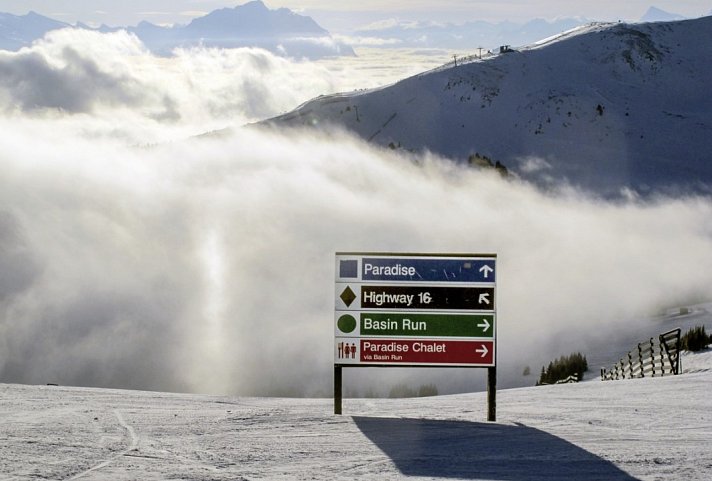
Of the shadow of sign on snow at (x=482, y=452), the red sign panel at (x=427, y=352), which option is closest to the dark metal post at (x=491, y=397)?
the red sign panel at (x=427, y=352)

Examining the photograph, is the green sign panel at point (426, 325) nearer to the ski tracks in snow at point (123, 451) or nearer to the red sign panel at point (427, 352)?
the red sign panel at point (427, 352)

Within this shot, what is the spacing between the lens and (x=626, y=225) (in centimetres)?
10919

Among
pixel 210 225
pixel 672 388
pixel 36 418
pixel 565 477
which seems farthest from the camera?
pixel 210 225

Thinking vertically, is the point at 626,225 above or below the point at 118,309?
above

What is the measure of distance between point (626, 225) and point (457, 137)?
24.7 m

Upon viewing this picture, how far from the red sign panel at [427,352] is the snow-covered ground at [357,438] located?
682 millimetres

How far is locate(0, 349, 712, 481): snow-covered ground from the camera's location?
A: 7566mm

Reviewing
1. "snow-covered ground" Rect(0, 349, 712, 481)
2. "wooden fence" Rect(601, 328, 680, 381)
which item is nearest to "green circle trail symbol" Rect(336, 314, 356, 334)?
"snow-covered ground" Rect(0, 349, 712, 481)

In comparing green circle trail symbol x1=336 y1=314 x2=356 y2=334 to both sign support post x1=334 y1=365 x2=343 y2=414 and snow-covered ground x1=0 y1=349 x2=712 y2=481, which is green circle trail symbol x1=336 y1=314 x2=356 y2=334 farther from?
snow-covered ground x1=0 y1=349 x2=712 y2=481

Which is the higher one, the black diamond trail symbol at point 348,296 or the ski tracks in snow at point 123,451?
the black diamond trail symbol at point 348,296

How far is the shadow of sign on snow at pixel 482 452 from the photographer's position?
24.9 feet

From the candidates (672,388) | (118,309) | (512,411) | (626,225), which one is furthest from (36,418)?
(118,309)

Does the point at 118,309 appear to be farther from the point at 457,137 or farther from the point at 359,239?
the point at 457,137

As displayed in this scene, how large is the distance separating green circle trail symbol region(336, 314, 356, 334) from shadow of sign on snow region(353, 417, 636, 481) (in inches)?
42.1
